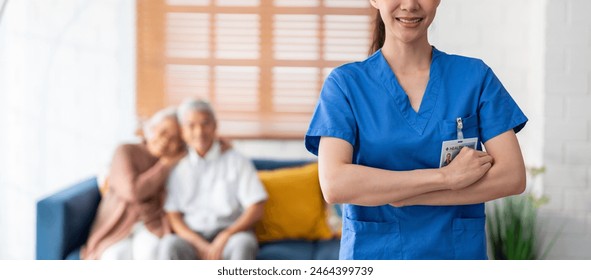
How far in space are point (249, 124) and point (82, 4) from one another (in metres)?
0.74

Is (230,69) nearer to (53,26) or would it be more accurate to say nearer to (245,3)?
(245,3)

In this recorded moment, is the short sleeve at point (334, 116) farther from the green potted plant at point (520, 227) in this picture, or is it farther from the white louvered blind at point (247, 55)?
the white louvered blind at point (247, 55)

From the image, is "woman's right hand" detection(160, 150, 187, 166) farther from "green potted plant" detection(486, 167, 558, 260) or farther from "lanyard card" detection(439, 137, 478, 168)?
"lanyard card" detection(439, 137, 478, 168)

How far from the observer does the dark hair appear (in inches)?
39.8

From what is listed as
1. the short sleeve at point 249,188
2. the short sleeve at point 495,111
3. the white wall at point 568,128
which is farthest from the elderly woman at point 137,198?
the short sleeve at point 495,111

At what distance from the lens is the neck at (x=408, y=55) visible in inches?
37.5

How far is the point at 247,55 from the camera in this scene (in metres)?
2.73

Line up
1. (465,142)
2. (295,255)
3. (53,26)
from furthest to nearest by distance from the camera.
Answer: (53,26), (295,255), (465,142)

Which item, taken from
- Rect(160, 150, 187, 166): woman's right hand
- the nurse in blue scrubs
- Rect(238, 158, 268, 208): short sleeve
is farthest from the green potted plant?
the nurse in blue scrubs

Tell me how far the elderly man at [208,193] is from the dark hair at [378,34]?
1.27 meters

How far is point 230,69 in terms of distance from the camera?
8.98ft

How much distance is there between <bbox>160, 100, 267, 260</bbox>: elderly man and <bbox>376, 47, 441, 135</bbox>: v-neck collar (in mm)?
1327

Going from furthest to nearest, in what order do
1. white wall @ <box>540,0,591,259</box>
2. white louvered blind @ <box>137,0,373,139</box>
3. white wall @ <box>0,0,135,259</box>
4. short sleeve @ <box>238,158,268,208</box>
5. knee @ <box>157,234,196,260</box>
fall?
white louvered blind @ <box>137,0,373,139</box>
white wall @ <box>0,0,135,259</box>
short sleeve @ <box>238,158,268,208</box>
knee @ <box>157,234,196,260</box>
white wall @ <box>540,0,591,259</box>

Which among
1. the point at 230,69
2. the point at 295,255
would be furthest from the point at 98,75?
the point at 295,255
